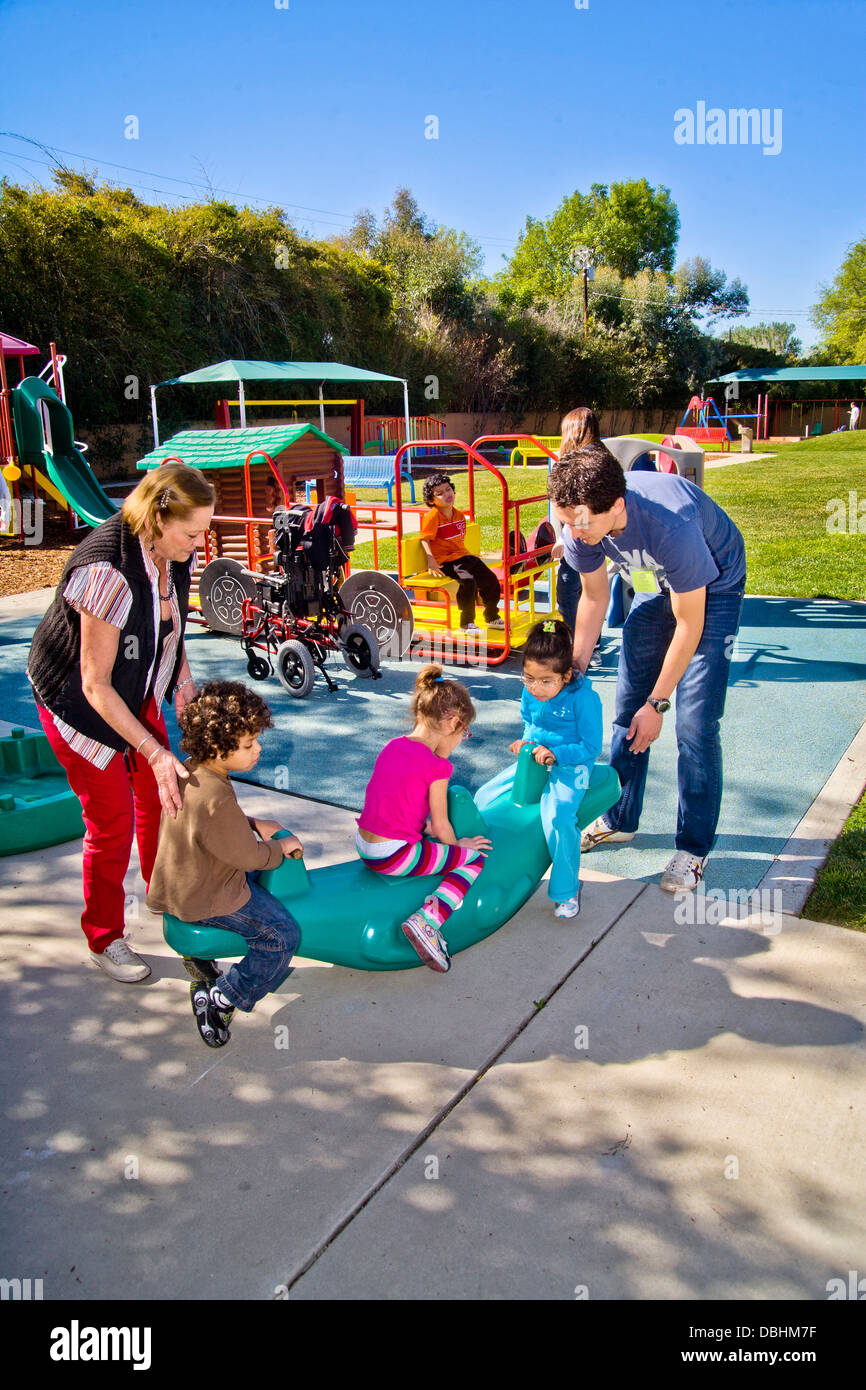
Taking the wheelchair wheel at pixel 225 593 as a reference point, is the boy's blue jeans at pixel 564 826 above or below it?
below

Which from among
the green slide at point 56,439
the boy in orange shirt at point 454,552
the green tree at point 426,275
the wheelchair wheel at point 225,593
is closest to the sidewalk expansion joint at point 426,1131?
the boy in orange shirt at point 454,552

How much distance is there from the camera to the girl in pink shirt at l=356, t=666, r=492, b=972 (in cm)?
→ 318

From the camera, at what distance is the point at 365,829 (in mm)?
3238

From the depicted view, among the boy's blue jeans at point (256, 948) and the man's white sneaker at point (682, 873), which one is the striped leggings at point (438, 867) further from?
the man's white sneaker at point (682, 873)

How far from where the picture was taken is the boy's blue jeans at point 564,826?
140 inches

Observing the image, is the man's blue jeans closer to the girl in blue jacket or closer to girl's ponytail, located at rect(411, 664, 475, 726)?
the girl in blue jacket

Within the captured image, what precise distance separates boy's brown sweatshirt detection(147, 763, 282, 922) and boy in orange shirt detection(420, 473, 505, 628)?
461 cm

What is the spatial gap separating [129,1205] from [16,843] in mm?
2234

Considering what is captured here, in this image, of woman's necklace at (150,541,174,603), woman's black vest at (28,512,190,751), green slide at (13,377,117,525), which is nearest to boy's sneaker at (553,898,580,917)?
woman's black vest at (28,512,190,751)

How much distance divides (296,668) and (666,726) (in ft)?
8.11

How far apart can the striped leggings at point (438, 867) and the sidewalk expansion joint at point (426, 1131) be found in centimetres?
42

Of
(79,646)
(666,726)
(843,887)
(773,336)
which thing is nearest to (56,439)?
(666,726)
